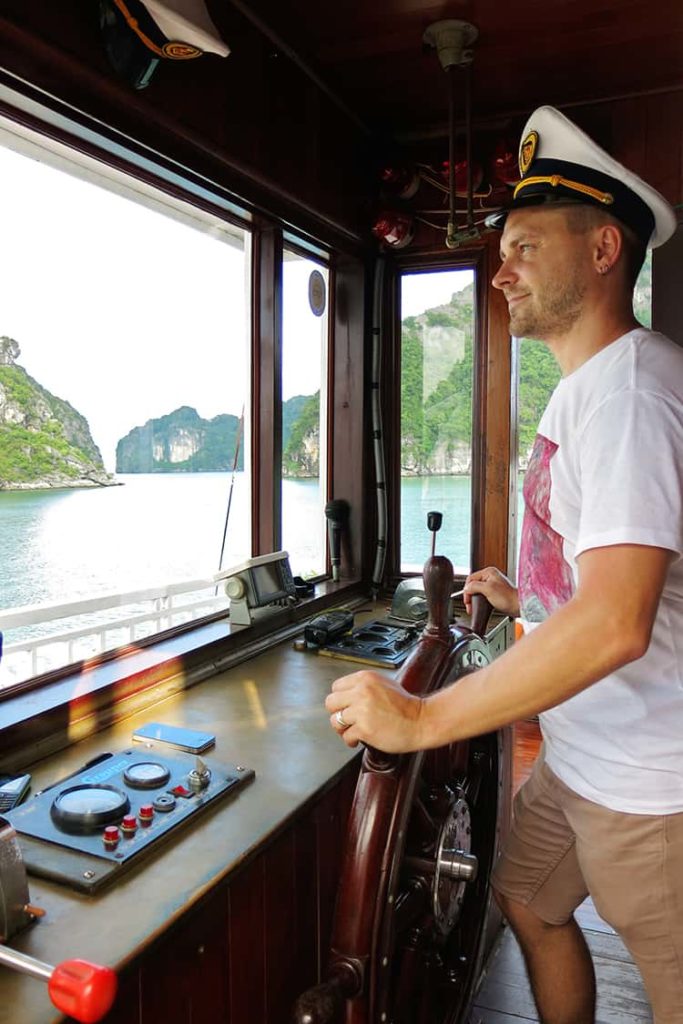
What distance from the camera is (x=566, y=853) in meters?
1.46

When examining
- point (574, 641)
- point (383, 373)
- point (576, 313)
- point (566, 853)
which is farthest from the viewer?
point (383, 373)

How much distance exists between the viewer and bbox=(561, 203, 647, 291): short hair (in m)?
1.24

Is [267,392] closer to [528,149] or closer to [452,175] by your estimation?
[452,175]

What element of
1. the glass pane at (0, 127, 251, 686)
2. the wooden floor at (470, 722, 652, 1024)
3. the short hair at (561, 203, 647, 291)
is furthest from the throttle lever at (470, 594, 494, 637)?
the wooden floor at (470, 722, 652, 1024)

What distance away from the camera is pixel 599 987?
80.4 inches

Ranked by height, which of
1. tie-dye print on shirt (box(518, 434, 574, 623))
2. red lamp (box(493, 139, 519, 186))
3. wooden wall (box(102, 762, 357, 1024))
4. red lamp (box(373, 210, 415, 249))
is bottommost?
wooden wall (box(102, 762, 357, 1024))

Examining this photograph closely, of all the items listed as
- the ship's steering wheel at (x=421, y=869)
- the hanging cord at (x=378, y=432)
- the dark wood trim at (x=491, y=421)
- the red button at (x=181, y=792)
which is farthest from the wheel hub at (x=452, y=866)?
the dark wood trim at (x=491, y=421)

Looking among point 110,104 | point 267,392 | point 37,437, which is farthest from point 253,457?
point 110,104

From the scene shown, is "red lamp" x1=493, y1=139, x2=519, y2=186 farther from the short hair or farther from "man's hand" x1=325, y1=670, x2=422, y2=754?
"man's hand" x1=325, y1=670, x2=422, y2=754

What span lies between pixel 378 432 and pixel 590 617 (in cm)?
234

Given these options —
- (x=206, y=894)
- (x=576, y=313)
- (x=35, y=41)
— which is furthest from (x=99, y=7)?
(x=206, y=894)

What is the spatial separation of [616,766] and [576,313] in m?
0.70

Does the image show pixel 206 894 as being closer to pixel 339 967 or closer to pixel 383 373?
pixel 339 967

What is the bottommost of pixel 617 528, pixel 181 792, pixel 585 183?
pixel 181 792
